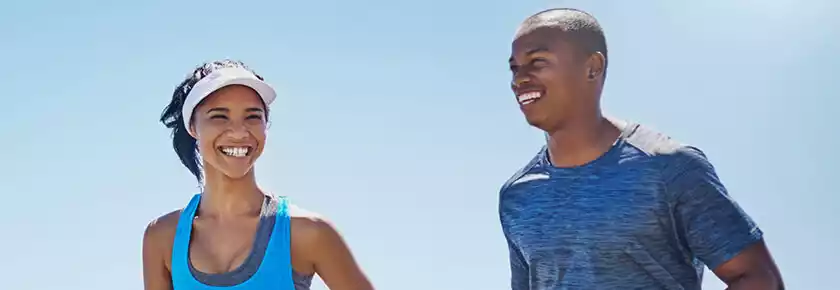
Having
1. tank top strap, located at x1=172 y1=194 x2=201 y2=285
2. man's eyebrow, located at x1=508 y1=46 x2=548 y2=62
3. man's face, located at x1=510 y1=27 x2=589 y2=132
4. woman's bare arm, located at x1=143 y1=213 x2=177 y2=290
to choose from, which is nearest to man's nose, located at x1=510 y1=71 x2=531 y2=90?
man's face, located at x1=510 y1=27 x2=589 y2=132

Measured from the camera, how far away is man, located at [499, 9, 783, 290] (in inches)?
183

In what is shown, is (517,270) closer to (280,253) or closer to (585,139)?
(585,139)

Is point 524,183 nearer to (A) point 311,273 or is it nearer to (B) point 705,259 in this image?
(B) point 705,259

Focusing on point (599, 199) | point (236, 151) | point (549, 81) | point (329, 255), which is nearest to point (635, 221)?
point (599, 199)

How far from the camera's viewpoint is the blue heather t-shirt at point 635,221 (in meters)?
4.64

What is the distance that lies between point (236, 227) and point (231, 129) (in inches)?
25.5

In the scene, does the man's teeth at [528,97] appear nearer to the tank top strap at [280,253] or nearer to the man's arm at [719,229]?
the man's arm at [719,229]

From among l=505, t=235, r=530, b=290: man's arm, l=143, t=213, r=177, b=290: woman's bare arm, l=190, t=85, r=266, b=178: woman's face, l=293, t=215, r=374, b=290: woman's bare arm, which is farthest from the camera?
l=143, t=213, r=177, b=290: woman's bare arm

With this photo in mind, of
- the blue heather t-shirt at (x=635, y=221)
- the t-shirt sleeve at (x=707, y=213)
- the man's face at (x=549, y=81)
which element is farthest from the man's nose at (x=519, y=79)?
the t-shirt sleeve at (x=707, y=213)

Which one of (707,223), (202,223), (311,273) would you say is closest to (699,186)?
(707,223)

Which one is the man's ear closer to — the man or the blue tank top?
the man

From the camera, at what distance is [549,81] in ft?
16.7

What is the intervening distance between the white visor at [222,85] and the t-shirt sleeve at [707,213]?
2.89 meters

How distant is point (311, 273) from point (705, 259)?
2786mm
